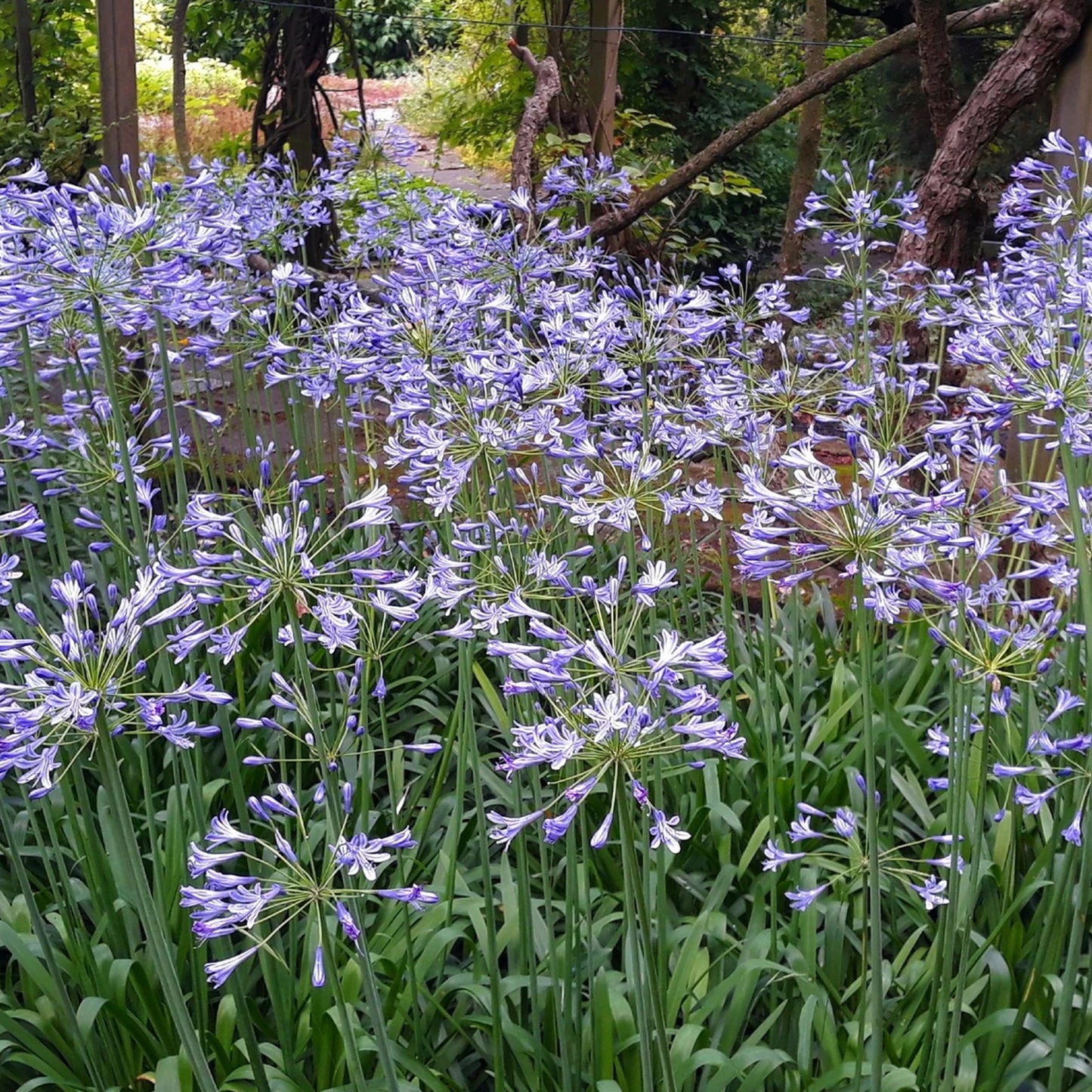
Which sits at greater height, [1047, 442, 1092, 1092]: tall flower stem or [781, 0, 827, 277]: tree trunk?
[781, 0, 827, 277]: tree trunk

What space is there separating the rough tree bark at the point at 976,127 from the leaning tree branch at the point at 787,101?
1.99 feet

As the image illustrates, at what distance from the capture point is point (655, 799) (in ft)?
8.18

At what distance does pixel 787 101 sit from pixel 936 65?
2.87 feet

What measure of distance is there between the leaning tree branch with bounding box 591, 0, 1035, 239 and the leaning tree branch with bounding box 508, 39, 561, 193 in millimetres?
495

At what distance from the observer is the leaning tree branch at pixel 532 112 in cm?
635

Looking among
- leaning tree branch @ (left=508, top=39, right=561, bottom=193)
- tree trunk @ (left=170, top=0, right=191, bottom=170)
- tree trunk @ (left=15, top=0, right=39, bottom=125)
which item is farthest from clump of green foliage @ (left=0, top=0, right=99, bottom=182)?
leaning tree branch @ (left=508, top=39, right=561, bottom=193)

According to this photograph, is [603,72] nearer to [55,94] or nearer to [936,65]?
[936,65]

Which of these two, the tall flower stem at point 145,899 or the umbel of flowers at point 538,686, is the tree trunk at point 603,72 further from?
the tall flower stem at point 145,899

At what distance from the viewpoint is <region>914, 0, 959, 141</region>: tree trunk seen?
5668 mm

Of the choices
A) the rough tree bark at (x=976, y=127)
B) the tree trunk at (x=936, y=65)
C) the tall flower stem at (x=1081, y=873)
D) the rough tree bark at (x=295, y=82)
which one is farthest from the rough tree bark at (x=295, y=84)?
the tall flower stem at (x=1081, y=873)

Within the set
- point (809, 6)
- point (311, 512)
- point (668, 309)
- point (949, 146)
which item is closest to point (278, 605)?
point (311, 512)

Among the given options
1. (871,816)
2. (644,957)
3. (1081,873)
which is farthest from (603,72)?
(644,957)

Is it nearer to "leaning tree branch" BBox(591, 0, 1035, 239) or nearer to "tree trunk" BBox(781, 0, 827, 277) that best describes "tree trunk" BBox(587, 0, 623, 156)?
"leaning tree branch" BBox(591, 0, 1035, 239)

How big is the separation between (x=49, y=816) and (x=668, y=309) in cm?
181
